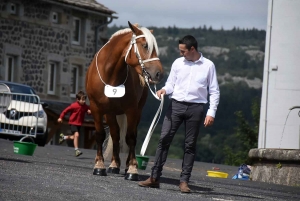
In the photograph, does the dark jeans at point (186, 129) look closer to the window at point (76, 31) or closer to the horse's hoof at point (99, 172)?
the horse's hoof at point (99, 172)

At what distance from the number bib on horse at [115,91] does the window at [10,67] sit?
35268 millimetres

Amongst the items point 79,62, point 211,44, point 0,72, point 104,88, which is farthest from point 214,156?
point 104,88

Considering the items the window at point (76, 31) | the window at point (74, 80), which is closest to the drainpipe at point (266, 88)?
the window at point (74, 80)

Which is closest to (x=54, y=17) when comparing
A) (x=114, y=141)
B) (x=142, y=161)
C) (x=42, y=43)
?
(x=42, y=43)

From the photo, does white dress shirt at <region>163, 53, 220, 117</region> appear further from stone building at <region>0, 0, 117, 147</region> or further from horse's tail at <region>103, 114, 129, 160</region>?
stone building at <region>0, 0, 117, 147</region>

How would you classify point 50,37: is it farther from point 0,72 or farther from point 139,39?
point 139,39

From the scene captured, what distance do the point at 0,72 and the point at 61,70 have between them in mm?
5749

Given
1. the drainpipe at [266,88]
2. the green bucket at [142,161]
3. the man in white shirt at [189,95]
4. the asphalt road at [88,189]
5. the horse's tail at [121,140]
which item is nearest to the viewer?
the asphalt road at [88,189]

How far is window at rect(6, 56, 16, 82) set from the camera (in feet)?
159

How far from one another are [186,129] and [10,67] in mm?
37296

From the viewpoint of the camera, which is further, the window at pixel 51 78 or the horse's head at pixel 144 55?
the window at pixel 51 78

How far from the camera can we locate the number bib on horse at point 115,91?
13641mm

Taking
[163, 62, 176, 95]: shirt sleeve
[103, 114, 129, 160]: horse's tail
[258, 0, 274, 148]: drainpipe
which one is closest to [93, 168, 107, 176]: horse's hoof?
[103, 114, 129, 160]: horse's tail

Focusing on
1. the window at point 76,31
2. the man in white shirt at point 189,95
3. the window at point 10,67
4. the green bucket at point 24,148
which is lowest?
the green bucket at point 24,148
